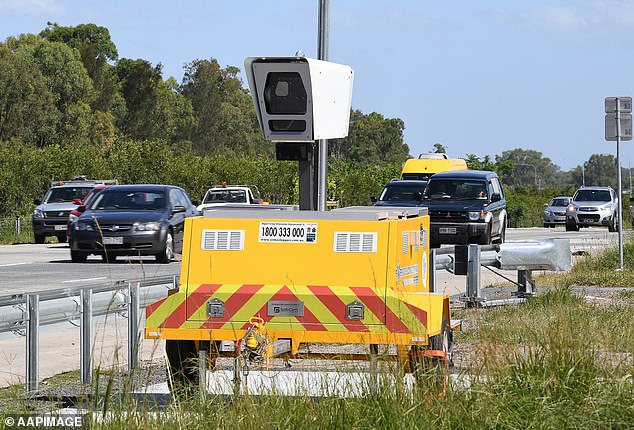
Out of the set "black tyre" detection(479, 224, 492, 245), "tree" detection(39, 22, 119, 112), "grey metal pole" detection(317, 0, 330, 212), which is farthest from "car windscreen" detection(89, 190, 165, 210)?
"tree" detection(39, 22, 119, 112)

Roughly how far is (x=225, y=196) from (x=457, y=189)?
11.3 m

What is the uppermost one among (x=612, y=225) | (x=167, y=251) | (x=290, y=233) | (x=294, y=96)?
(x=294, y=96)

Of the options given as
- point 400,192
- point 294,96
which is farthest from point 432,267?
point 400,192

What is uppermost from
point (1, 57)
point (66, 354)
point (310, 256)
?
point (1, 57)

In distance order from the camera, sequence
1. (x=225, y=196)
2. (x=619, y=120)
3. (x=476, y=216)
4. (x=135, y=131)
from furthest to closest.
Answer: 1. (x=135, y=131)
2. (x=225, y=196)
3. (x=476, y=216)
4. (x=619, y=120)

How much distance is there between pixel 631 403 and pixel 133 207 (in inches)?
802

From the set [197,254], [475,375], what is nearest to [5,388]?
[197,254]

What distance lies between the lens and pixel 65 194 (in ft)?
131

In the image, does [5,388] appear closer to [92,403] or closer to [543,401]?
[92,403]

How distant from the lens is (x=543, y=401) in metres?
→ 7.25

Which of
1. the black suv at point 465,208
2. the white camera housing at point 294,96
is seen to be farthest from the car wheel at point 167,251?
the white camera housing at point 294,96

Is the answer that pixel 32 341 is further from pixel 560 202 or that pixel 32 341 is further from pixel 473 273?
pixel 560 202

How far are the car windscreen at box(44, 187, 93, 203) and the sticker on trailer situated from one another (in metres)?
31.1

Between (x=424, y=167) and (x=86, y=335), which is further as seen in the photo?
(x=424, y=167)
